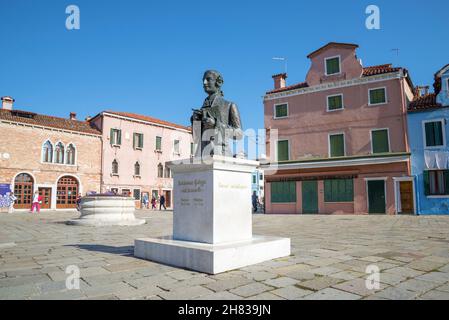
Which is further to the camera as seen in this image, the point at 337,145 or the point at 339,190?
the point at 337,145

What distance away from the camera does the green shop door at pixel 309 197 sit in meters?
22.1

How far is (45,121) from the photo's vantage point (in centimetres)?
2870

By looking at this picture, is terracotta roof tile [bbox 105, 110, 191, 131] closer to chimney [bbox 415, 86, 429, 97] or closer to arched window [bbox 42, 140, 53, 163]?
arched window [bbox 42, 140, 53, 163]

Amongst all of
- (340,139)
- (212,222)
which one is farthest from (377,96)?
(212,222)

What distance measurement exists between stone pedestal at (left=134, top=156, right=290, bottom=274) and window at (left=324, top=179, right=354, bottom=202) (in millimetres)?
17382

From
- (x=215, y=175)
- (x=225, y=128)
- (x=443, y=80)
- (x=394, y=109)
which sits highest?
(x=443, y=80)

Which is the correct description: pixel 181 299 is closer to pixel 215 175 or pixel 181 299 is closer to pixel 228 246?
pixel 228 246

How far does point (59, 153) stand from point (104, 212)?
19616 millimetres

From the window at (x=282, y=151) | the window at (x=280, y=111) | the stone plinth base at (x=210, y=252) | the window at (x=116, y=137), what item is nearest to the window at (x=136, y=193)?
the window at (x=116, y=137)

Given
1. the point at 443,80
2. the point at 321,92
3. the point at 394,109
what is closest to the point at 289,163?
the point at 321,92

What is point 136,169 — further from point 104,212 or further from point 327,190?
point 104,212

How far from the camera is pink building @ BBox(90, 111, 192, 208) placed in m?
31.7

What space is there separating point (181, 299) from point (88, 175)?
97.6 ft

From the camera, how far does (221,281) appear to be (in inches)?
145
